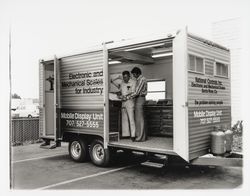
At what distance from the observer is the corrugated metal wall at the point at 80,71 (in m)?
8.13

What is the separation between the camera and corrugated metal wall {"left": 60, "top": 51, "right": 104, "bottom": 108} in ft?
26.7

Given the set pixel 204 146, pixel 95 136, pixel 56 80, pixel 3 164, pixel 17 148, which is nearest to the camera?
pixel 3 164

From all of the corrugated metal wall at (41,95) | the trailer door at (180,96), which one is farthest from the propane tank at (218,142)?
the corrugated metal wall at (41,95)

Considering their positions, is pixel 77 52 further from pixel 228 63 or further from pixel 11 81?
pixel 228 63

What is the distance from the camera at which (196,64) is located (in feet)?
21.8

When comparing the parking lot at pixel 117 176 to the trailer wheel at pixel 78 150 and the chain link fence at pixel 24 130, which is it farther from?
the chain link fence at pixel 24 130

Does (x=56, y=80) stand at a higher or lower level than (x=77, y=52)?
lower

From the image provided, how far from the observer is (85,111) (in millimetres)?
8531

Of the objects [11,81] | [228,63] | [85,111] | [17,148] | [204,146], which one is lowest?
[17,148]

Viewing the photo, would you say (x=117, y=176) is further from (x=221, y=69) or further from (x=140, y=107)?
(x=221, y=69)

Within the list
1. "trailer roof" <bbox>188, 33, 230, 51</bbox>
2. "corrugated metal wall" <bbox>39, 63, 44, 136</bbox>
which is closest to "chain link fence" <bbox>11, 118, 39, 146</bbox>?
"corrugated metal wall" <bbox>39, 63, 44, 136</bbox>

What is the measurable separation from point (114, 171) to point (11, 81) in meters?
3.32

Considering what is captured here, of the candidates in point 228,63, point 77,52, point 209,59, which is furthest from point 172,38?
point 77,52

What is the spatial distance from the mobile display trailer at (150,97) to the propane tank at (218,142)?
0.16 metres
